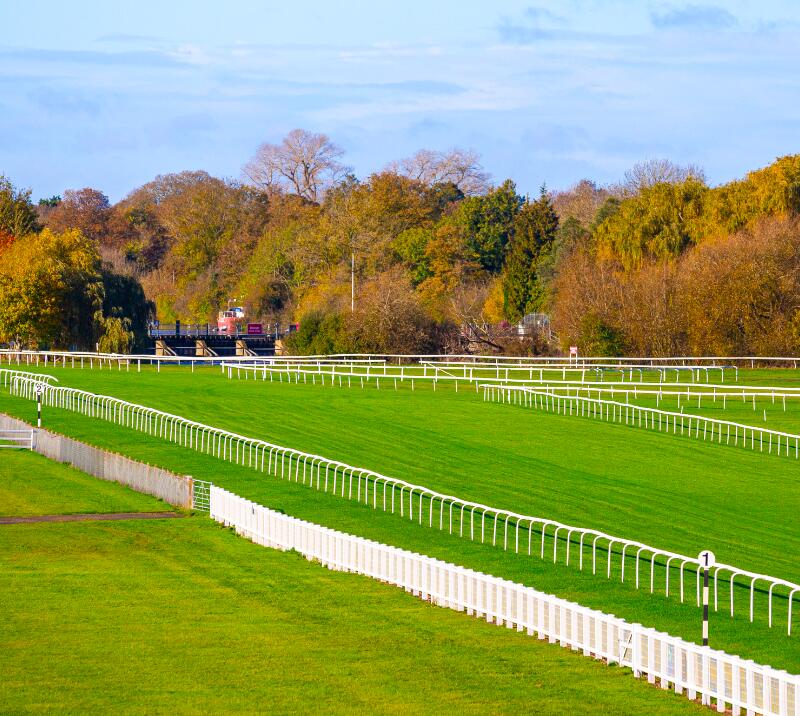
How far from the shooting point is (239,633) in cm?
2134

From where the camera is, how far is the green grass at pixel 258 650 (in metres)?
17.7

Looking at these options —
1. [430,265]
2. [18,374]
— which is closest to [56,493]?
[18,374]

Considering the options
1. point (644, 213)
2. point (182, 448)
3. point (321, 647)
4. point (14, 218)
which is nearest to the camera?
point (321, 647)

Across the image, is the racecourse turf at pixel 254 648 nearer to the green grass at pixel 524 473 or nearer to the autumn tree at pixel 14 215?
the green grass at pixel 524 473

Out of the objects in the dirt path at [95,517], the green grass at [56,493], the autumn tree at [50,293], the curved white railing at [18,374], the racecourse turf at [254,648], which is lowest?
the racecourse turf at [254,648]

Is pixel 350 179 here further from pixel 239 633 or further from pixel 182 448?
pixel 239 633

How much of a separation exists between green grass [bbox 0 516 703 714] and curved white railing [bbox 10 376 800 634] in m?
3.62

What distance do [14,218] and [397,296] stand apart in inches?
1244

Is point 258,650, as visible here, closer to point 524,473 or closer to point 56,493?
point 56,493

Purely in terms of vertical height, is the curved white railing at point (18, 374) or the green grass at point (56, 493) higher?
the curved white railing at point (18, 374)

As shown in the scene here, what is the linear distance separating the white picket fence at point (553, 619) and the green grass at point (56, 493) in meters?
5.94

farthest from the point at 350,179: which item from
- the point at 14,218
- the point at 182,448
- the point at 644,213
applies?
the point at 182,448

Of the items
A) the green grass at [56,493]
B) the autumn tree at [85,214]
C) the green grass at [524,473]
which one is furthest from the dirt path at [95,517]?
the autumn tree at [85,214]

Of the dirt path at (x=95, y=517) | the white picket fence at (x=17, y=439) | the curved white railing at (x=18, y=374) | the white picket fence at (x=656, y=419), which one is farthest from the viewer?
the curved white railing at (x=18, y=374)
